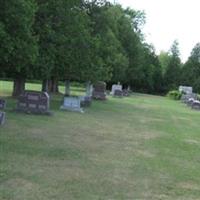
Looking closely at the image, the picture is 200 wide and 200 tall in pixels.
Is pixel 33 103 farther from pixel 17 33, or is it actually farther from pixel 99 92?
pixel 99 92

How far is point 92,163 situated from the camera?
12359mm

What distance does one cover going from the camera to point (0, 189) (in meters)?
8.98

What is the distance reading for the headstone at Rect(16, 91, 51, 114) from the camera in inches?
950

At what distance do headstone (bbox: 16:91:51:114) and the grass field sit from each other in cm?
331

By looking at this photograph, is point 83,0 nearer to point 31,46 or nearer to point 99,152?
point 31,46

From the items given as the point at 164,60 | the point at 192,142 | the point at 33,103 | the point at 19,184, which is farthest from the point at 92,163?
the point at 164,60

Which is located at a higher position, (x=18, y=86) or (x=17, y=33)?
(x=17, y=33)

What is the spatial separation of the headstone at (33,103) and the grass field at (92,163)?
10.8ft

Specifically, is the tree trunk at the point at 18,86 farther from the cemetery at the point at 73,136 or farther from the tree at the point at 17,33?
the tree at the point at 17,33

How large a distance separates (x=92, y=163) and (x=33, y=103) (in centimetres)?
1215

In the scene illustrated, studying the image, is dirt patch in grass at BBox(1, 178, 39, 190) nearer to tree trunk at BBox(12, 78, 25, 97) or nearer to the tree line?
the tree line

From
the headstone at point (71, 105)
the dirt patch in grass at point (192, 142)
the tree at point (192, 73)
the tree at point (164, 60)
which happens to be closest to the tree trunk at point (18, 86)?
the headstone at point (71, 105)

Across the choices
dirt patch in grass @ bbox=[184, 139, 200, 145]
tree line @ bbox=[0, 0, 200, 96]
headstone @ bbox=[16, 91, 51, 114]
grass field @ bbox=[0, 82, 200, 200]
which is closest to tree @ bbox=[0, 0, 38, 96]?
tree line @ bbox=[0, 0, 200, 96]

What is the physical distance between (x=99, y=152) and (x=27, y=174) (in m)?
4.11
